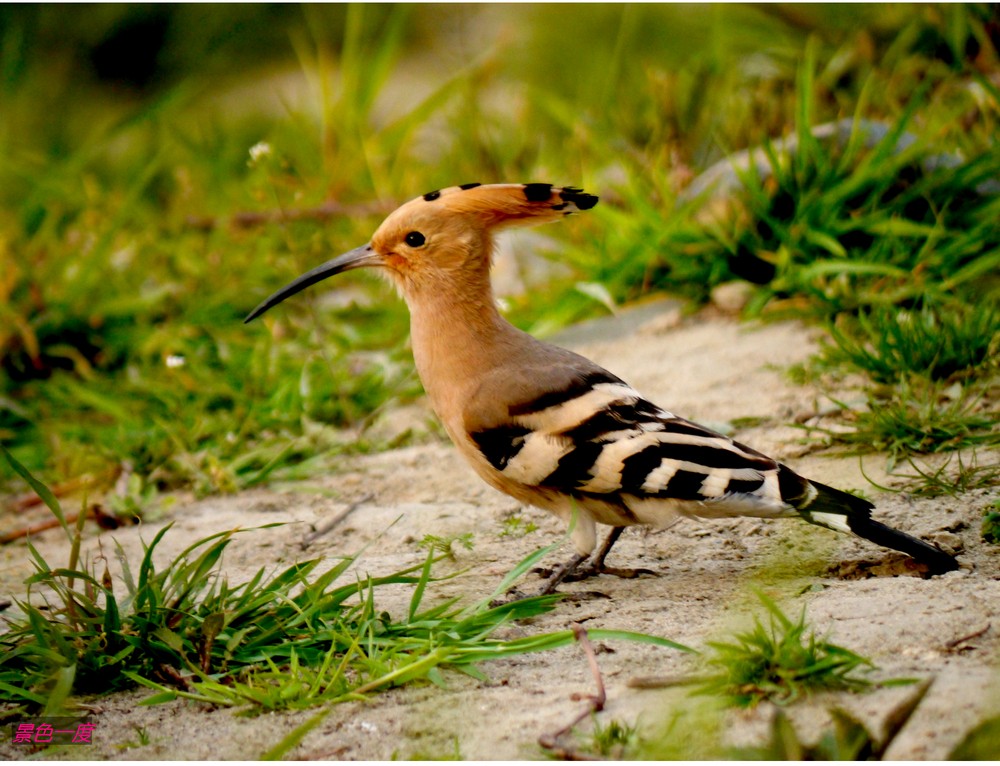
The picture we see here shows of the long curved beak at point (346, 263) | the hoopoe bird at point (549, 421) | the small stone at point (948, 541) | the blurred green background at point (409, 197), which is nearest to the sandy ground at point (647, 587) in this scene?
the small stone at point (948, 541)

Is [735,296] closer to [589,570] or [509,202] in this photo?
[509,202]

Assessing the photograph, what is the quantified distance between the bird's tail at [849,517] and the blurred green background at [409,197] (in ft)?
2.45

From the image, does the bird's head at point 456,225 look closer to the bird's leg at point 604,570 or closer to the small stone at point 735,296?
the bird's leg at point 604,570

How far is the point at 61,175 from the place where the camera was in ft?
15.8

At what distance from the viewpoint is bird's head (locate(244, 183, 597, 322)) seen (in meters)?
2.71

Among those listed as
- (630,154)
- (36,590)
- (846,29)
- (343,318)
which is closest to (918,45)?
(846,29)

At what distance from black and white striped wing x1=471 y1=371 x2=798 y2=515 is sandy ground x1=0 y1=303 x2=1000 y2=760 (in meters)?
0.21

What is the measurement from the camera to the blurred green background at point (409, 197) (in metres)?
3.65

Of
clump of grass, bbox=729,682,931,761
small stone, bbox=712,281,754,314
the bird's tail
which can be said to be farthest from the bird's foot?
small stone, bbox=712,281,754,314

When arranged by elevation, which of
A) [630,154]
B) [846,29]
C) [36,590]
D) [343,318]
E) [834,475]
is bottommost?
[834,475]

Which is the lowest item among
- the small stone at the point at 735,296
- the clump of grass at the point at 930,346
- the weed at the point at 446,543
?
the weed at the point at 446,543

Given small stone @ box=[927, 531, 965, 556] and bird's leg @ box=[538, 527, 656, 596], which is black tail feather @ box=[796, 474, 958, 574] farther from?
bird's leg @ box=[538, 527, 656, 596]

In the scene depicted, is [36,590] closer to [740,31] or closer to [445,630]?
[445,630]

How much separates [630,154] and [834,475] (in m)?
2.37
